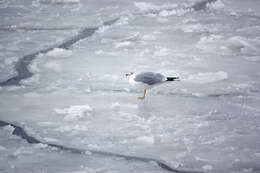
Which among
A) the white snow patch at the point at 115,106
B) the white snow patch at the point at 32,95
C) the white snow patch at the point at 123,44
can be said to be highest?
the white snow patch at the point at 123,44

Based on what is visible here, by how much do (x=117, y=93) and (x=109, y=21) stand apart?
7.53 feet

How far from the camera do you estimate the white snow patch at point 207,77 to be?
170 inches

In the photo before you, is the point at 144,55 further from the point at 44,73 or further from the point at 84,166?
the point at 84,166

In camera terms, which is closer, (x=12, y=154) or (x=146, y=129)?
(x=12, y=154)

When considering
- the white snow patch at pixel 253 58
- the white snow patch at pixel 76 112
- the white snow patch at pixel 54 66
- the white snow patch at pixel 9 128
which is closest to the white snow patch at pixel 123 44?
the white snow patch at pixel 54 66

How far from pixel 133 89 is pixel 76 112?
2.43 ft

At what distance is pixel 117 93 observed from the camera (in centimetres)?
410

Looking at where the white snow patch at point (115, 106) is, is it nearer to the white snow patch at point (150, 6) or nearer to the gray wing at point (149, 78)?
the gray wing at point (149, 78)

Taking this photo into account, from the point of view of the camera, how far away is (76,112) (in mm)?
3645

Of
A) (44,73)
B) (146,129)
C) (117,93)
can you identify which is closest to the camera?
(146,129)

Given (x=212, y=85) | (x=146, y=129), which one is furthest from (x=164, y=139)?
(x=212, y=85)

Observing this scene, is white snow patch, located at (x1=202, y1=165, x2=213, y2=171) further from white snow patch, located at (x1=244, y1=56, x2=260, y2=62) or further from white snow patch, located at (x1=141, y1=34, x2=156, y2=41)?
white snow patch, located at (x1=141, y1=34, x2=156, y2=41)

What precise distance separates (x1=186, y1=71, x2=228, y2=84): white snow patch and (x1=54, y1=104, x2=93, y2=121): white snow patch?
1.08m

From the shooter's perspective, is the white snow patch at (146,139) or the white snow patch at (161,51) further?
the white snow patch at (161,51)
